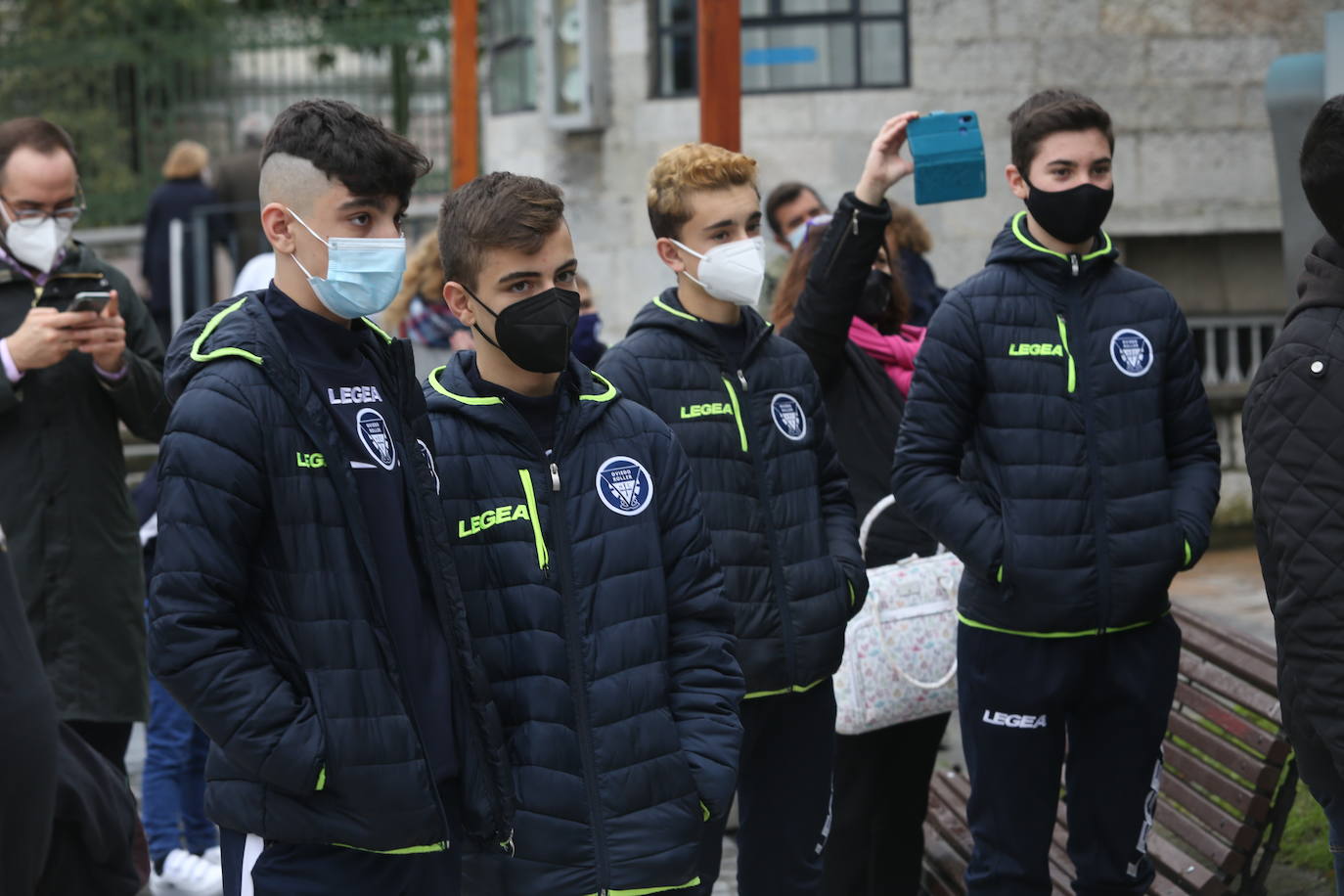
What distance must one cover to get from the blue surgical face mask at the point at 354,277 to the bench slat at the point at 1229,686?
2.91 meters

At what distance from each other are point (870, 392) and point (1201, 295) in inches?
291

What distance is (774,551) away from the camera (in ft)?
14.0

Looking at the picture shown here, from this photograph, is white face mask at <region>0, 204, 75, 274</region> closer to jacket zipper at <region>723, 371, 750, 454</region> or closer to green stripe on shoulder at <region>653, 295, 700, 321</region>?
green stripe on shoulder at <region>653, 295, 700, 321</region>

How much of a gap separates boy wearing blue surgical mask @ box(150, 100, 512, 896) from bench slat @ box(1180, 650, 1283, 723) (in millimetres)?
2710

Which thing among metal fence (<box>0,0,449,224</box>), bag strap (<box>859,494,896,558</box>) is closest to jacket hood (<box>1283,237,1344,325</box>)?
bag strap (<box>859,494,896,558</box>)

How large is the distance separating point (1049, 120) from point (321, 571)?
238 centimetres

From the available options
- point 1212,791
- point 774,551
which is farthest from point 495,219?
point 1212,791

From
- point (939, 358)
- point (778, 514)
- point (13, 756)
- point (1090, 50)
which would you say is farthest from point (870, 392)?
point (1090, 50)

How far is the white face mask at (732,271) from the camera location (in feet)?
14.4

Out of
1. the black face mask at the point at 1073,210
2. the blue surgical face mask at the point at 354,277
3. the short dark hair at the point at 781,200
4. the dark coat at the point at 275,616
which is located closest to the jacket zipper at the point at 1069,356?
the black face mask at the point at 1073,210

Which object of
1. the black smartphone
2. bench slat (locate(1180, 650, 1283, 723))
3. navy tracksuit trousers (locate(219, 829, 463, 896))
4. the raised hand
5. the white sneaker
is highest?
the raised hand

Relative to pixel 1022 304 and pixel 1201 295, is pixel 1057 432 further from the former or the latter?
pixel 1201 295

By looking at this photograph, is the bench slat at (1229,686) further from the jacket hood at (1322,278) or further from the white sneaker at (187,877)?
the white sneaker at (187,877)

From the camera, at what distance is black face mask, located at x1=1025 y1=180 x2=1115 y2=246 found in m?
4.48
